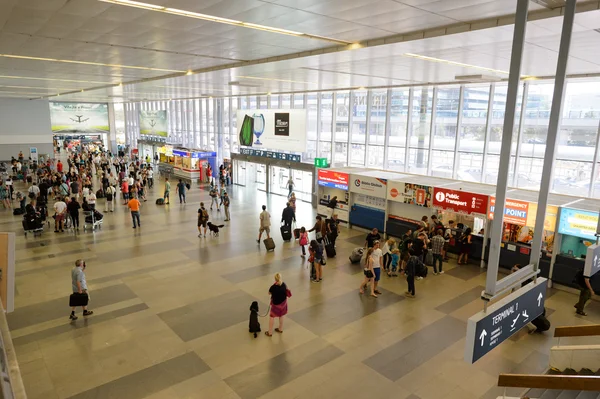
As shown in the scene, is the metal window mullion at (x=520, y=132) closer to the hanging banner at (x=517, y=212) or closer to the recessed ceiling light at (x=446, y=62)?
the recessed ceiling light at (x=446, y=62)

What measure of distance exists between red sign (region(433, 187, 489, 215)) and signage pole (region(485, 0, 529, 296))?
9.03 meters

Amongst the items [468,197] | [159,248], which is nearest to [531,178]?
[468,197]

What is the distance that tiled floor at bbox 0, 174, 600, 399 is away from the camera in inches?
270

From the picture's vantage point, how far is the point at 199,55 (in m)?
11.3

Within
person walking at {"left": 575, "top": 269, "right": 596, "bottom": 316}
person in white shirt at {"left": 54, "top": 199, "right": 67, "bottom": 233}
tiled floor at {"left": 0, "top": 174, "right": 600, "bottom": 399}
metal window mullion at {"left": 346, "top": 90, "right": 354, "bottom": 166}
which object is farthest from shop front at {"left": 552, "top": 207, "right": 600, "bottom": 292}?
person in white shirt at {"left": 54, "top": 199, "right": 67, "bottom": 233}

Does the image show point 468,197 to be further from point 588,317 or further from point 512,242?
point 588,317

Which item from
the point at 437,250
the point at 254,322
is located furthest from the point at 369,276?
the point at 254,322

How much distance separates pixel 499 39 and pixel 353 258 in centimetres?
738

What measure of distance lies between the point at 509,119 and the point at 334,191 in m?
14.4

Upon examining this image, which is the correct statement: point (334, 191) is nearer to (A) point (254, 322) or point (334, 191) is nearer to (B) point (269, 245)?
(B) point (269, 245)

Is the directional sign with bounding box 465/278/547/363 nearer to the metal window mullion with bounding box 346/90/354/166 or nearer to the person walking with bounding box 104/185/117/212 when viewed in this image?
the metal window mullion with bounding box 346/90/354/166

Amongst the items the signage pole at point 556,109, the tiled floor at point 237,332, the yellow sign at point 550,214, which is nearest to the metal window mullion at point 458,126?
the tiled floor at point 237,332

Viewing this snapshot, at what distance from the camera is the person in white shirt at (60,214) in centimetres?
1569

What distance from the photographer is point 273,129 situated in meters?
23.7
